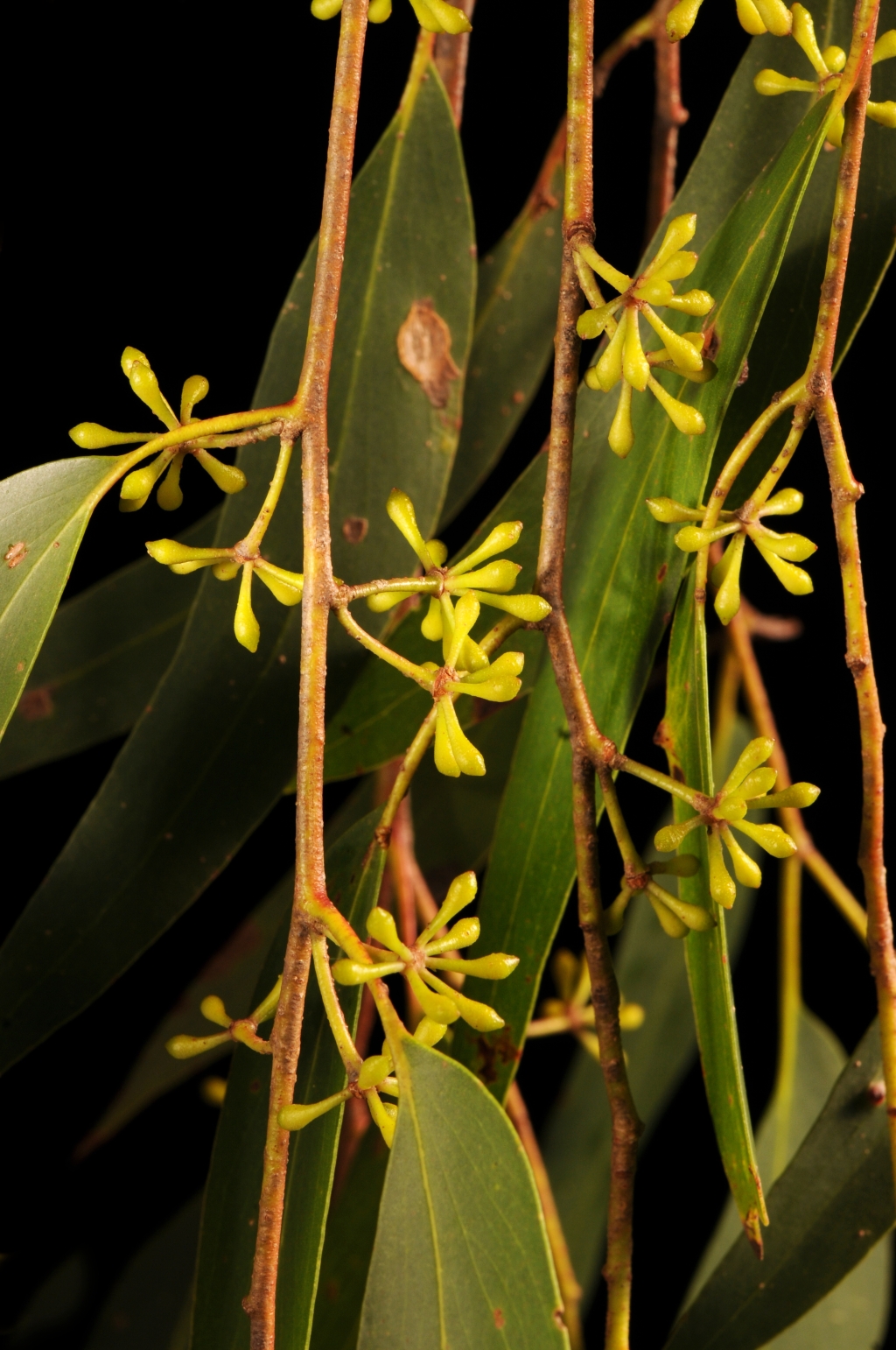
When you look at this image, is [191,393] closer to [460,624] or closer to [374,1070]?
[460,624]

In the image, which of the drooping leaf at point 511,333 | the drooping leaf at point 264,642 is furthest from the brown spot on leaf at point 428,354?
the drooping leaf at point 511,333

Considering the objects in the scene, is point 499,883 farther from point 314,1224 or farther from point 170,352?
point 170,352

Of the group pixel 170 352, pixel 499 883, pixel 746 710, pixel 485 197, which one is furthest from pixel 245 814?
pixel 746 710

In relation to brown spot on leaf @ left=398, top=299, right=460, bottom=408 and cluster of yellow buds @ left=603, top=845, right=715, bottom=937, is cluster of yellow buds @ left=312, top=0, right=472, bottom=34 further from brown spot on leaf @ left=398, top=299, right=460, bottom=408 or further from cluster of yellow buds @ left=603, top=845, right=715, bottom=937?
cluster of yellow buds @ left=603, top=845, right=715, bottom=937

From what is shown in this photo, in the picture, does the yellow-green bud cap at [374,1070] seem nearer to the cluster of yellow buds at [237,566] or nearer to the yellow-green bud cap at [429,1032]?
the yellow-green bud cap at [429,1032]

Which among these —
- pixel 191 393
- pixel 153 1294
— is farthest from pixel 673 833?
pixel 153 1294

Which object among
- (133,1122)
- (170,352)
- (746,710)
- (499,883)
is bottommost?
(133,1122)
